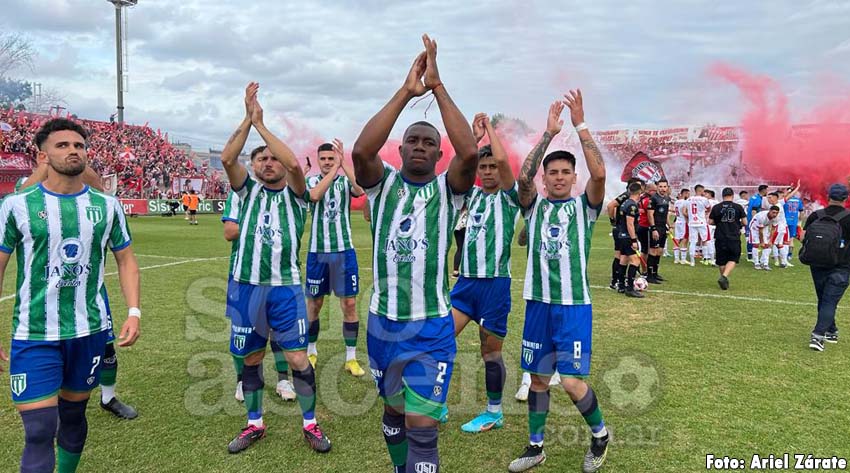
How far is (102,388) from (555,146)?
34546 mm

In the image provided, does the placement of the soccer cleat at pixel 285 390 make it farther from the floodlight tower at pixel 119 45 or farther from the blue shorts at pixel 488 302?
the floodlight tower at pixel 119 45

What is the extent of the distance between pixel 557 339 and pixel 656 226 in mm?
9836

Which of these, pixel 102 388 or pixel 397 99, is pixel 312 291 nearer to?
pixel 102 388

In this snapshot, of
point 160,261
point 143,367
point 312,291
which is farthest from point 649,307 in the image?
point 160,261

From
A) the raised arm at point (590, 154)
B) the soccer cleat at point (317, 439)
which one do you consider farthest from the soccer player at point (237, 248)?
the raised arm at point (590, 154)

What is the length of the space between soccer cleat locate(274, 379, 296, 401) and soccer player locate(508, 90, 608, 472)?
95.3 inches

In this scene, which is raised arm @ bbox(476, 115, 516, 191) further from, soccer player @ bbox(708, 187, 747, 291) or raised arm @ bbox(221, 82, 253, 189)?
soccer player @ bbox(708, 187, 747, 291)

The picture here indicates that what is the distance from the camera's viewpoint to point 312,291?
651cm

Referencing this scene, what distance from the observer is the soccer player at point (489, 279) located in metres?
4.89

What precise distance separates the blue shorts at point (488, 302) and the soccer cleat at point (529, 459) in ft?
3.49

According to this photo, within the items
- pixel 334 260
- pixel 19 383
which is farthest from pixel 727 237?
pixel 19 383

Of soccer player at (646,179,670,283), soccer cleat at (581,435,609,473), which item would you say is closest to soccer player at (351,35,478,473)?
soccer cleat at (581,435,609,473)

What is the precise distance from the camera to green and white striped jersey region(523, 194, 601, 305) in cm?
416

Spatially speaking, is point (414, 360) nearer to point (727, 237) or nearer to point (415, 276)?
point (415, 276)
